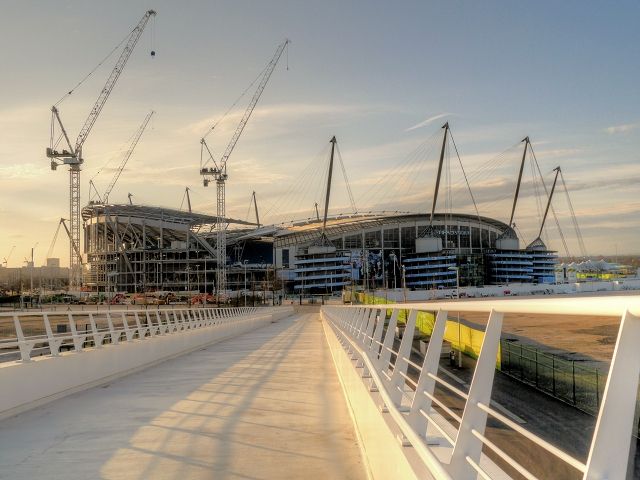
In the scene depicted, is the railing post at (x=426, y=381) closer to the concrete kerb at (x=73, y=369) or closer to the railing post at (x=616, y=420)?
the railing post at (x=616, y=420)

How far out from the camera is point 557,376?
32.0 metres

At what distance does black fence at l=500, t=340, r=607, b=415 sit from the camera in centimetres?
2725

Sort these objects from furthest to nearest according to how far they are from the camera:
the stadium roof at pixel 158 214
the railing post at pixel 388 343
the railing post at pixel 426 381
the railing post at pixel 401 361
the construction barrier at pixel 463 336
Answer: the stadium roof at pixel 158 214 < the construction barrier at pixel 463 336 < the railing post at pixel 388 343 < the railing post at pixel 401 361 < the railing post at pixel 426 381

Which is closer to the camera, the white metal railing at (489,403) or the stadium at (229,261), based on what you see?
the white metal railing at (489,403)

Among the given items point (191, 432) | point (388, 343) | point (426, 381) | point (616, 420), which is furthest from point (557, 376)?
point (616, 420)

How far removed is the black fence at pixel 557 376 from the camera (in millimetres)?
27250

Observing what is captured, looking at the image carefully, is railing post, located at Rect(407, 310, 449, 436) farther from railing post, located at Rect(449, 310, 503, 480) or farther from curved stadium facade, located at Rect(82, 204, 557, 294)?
curved stadium facade, located at Rect(82, 204, 557, 294)

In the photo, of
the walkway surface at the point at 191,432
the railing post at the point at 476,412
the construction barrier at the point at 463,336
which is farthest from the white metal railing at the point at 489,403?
the construction barrier at the point at 463,336

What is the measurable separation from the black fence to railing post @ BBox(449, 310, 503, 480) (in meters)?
21.8

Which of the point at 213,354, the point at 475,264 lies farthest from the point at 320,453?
the point at 475,264

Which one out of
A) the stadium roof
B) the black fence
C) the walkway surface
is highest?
the stadium roof

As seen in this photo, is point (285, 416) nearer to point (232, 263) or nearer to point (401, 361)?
point (401, 361)

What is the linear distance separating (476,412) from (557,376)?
100 feet

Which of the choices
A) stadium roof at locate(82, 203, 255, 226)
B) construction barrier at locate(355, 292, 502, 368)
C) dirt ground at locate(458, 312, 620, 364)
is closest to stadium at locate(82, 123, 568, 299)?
stadium roof at locate(82, 203, 255, 226)
